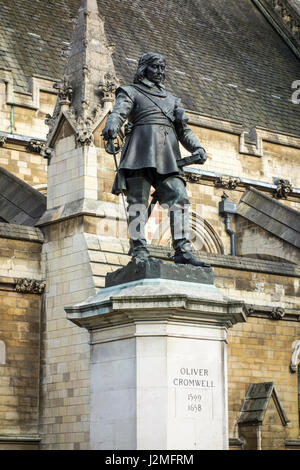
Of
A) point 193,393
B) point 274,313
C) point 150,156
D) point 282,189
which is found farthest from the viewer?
point 282,189

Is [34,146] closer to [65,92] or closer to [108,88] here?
[65,92]

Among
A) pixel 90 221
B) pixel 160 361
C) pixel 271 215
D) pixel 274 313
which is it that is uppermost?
pixel 271 215

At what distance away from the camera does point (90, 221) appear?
17.8 m

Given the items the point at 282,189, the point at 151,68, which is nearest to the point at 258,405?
the point at 151,68

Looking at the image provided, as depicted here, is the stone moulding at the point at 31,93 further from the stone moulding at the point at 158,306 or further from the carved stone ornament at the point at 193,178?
the stone moulding at the point at 158,306

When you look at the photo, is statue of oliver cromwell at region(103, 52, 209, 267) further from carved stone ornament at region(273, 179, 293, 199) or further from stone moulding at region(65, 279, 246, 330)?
carved stone ornament at region(273, 179, 293, 199)

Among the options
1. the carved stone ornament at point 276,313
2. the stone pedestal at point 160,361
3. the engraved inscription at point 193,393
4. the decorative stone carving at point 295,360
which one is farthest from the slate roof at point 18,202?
the engraved inscription at point 193,393

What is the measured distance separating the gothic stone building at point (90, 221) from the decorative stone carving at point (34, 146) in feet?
0.15

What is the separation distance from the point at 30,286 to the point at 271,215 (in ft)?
29.8

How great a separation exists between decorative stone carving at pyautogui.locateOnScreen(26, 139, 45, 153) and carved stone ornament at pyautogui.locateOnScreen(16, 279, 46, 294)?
6442 millimetres

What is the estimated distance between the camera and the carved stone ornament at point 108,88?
60.0 feet

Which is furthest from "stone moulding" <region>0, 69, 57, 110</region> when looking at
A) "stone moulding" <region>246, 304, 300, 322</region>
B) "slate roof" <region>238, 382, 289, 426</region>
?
"slate roof" <region>238, 382, 289, 426</region>

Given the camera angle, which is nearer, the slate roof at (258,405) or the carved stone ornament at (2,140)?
the slate roof at (258,405)
